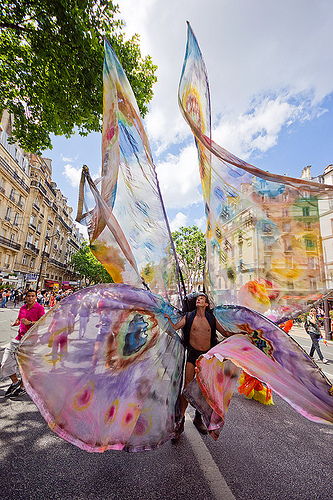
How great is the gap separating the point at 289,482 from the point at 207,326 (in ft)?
5.14

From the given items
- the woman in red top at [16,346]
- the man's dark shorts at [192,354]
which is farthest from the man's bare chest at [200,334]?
the woman in red top at [16,346]

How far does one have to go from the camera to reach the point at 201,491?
217 centimetres

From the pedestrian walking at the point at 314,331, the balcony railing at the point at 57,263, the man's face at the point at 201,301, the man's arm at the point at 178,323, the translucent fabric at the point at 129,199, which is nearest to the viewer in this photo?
the translucent fabric at the point at 129,199

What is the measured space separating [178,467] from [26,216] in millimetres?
39319

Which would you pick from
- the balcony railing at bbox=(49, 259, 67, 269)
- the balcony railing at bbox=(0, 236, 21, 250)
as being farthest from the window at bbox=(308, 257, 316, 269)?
the balcony railing at bbox=(49, 259, 67, 269)

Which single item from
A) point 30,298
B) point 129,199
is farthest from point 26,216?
point 129,199

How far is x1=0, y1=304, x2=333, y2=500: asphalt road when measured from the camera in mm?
2139

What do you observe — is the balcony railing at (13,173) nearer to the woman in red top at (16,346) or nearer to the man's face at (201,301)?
the woman in red top at (16,346)

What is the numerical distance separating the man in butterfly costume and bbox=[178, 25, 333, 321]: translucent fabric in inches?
0.5

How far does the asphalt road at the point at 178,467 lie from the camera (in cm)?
214

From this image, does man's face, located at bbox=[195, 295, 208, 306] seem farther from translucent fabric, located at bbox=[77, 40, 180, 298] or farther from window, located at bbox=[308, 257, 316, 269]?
window, located at bbox=[308, 257, 316, 269]

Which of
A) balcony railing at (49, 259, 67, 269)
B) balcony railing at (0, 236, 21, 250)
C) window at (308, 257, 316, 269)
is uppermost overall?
balcony railing at (49, 259, 67, 269)

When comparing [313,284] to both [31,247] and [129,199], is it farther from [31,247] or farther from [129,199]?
[31,247]

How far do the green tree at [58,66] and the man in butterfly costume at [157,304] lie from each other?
13.8ft
